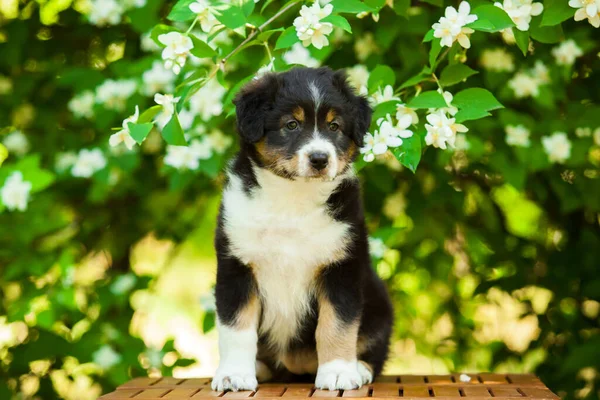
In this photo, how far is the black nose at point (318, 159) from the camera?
371 centimetres

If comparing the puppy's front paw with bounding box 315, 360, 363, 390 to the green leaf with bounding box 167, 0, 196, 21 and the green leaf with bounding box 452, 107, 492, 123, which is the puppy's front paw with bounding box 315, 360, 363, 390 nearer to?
the green leaf with bounding box 452, 107, 492, 123

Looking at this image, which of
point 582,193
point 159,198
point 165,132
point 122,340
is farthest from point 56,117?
point 582,193

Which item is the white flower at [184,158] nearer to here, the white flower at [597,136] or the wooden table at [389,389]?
the wooden table at [389,389]

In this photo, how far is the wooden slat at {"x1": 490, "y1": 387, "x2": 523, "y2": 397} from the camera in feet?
12.4

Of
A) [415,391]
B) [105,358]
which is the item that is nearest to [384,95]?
[415,391]

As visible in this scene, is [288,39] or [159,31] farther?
[159,31]

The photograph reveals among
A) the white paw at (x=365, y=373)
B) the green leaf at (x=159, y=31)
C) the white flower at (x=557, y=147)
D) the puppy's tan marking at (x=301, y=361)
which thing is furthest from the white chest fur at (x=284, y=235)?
A: the white flower at (x=557, y=147)

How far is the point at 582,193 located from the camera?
5.48 meters

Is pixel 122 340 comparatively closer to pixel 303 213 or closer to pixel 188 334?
pixel 303 213

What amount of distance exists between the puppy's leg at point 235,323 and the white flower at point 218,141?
3.88ft

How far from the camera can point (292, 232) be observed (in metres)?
3.95

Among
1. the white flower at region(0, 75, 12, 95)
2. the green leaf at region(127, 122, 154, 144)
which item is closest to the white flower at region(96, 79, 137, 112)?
the white flower at region(0, 75, 12, 95)

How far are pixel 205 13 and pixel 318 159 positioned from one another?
78 cm

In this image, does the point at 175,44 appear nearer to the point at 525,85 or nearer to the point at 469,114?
the point at 469,114
